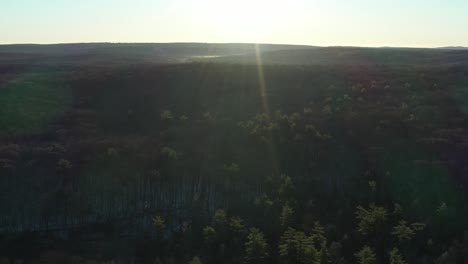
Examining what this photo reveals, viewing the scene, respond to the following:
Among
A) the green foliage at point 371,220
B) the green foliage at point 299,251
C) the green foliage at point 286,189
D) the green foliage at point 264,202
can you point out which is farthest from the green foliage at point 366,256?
the green foliage at point 286,189

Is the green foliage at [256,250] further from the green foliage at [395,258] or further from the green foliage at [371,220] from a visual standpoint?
the green foliage at [395,258]

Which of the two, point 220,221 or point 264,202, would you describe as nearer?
point 220,221

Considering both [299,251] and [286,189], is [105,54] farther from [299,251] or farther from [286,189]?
[299,251]

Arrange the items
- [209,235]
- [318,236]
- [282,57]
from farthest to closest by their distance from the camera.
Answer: [282,57] < [209,235] < [318,236]

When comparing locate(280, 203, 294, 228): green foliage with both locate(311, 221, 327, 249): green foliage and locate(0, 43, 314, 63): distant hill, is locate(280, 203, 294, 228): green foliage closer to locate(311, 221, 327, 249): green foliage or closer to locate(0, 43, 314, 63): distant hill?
locate(311, 221, 327, 249): green foliage

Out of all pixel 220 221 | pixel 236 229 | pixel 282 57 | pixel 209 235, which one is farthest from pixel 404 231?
pixel 282 57

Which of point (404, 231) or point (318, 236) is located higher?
point (404, 231)

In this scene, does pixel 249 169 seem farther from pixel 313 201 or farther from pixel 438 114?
pixel 438 114
